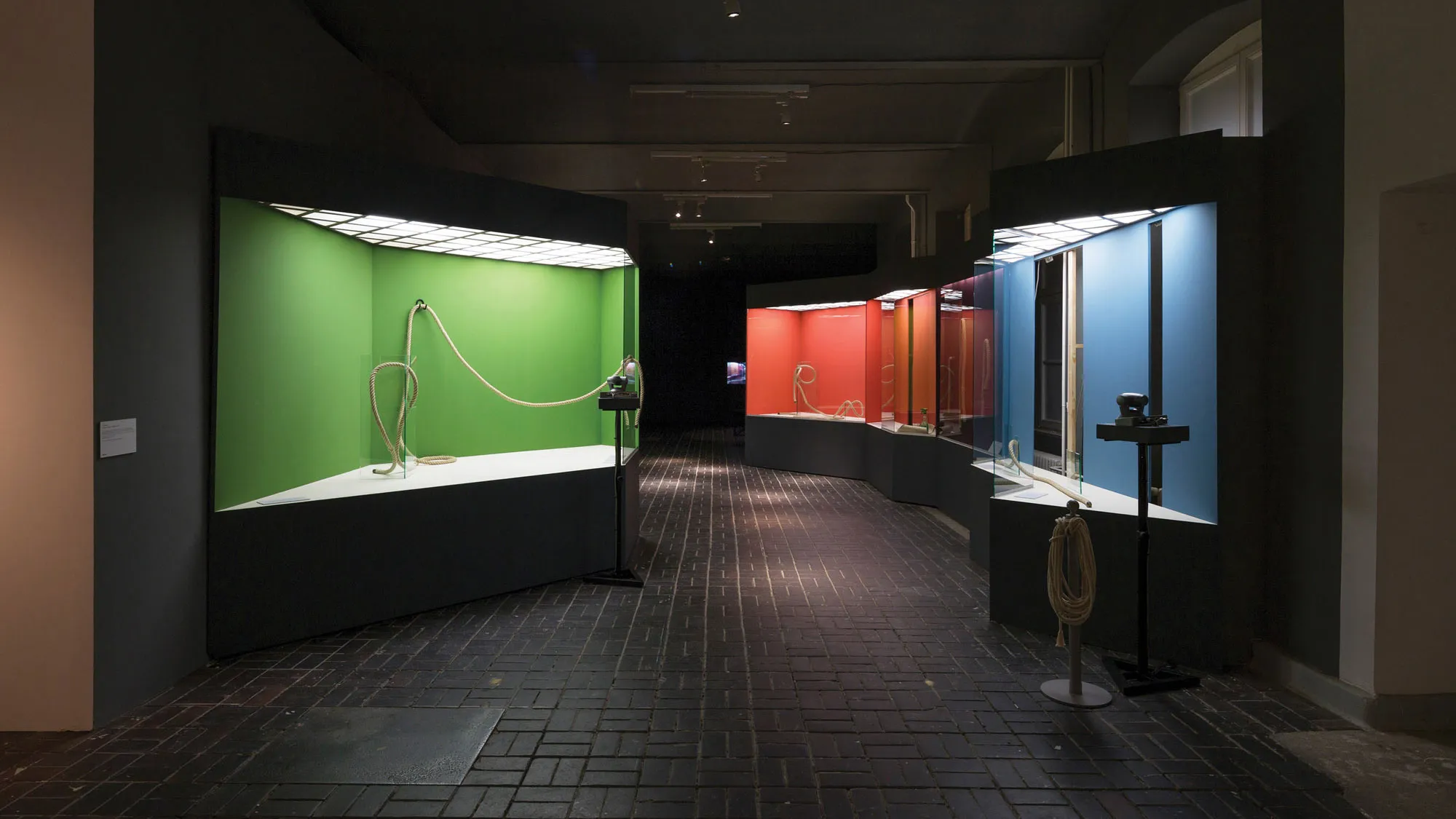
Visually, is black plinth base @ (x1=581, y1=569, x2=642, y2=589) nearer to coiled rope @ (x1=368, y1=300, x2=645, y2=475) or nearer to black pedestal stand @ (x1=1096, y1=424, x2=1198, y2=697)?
coiled rope @ (x1=368, y1=300, x2=645, y2=475)

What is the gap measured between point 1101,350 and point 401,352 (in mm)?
4755

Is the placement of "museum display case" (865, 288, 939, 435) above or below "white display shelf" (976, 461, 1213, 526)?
above

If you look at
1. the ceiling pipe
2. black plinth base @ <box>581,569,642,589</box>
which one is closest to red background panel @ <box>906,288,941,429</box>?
the ceiling pipe

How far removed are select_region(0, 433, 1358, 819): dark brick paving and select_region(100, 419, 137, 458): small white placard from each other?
1.18 meters

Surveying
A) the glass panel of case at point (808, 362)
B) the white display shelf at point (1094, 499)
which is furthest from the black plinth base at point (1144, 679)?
the glass panel of case at point (808, 362)

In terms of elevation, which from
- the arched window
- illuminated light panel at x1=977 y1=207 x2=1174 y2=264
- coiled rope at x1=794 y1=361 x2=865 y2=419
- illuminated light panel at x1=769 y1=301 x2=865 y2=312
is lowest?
coiled rope at x1=794 y1=361 x2=865 y2=419

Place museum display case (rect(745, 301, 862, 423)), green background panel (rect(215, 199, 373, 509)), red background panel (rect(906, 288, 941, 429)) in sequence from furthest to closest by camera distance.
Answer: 1. museum display case (rect(745, 301, 862, 423))
2. red background panel (rect(906, 288, 941, 429))
3. green background panel (rect(215, 199, 373, 509))

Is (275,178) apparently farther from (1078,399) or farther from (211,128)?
(1078,399)

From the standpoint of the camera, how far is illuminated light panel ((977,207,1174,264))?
15.3 feet

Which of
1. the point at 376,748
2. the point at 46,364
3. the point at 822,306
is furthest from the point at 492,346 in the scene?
the point at 822,306

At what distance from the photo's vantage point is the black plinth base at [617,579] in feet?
19.0

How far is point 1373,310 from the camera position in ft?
11.4

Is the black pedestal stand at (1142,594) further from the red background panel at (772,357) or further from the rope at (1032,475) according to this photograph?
the red background panel at (772,357)

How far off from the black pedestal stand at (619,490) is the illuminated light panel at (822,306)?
661cm
